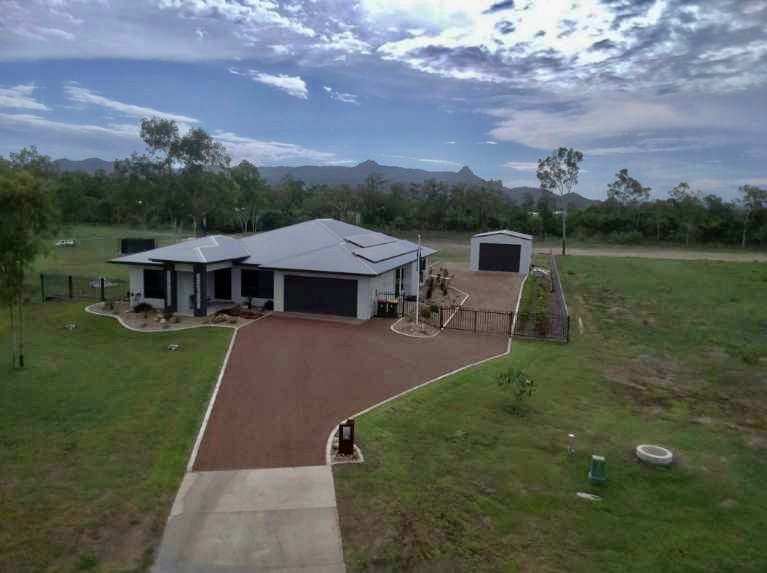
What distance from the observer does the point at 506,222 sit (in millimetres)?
94062

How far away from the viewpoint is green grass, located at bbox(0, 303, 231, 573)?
9.16 metres

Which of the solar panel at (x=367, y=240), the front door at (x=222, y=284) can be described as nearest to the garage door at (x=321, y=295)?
the front door at (x=222, y=284)

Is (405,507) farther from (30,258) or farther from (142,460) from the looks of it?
(30,258)

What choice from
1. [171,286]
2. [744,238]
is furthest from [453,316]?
[744,238]

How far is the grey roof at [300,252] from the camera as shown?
27.9 m

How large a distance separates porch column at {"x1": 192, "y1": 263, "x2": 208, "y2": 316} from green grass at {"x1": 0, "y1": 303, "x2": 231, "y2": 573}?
4180 millimetres

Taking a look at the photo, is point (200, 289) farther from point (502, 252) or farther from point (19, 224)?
point (502, 252)

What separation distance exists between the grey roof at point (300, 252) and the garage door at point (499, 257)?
1495cm

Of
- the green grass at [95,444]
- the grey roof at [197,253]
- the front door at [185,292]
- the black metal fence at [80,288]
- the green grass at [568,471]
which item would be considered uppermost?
the grey roof at [197,253]

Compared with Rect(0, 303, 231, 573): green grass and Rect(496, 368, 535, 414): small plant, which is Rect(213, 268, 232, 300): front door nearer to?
Rect(0, 303, 231, 573): green grass

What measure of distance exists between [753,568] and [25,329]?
25.9 metres

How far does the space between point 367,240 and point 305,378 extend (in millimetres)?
18431

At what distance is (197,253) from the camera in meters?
27.7

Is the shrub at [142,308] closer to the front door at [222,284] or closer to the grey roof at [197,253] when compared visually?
the grey roof at [197,253]
